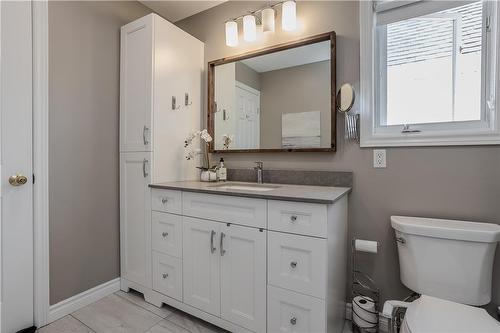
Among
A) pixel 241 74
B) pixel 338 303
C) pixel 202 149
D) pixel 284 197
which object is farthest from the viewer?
pixel 202 149

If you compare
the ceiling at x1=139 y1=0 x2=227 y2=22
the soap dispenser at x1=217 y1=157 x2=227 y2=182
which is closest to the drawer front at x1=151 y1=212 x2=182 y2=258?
the soap dispenser at x1=217 y1=157 x2=227 y2=182

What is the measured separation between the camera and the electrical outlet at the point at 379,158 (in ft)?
5.10

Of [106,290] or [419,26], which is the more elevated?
[419,26]

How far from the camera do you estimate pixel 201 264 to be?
5.14 ft

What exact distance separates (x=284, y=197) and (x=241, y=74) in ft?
4.14

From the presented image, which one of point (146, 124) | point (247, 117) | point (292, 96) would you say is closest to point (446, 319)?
point (292, 96)

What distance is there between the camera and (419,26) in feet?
5.05

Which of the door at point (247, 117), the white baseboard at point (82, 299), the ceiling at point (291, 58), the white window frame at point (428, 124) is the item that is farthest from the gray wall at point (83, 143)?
the white window frame at point (428, 124)

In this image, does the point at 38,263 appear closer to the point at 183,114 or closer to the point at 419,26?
the point at 183,114

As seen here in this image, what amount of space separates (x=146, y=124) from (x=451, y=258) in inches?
78.6

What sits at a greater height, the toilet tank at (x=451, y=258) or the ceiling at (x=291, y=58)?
the ceiling at (x=291, y=58)

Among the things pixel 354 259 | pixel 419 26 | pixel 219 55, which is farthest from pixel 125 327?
pixel 419 26

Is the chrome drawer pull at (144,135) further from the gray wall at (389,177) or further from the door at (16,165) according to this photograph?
the gray wall at (389,177)

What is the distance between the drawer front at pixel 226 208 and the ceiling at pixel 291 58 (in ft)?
3.56
